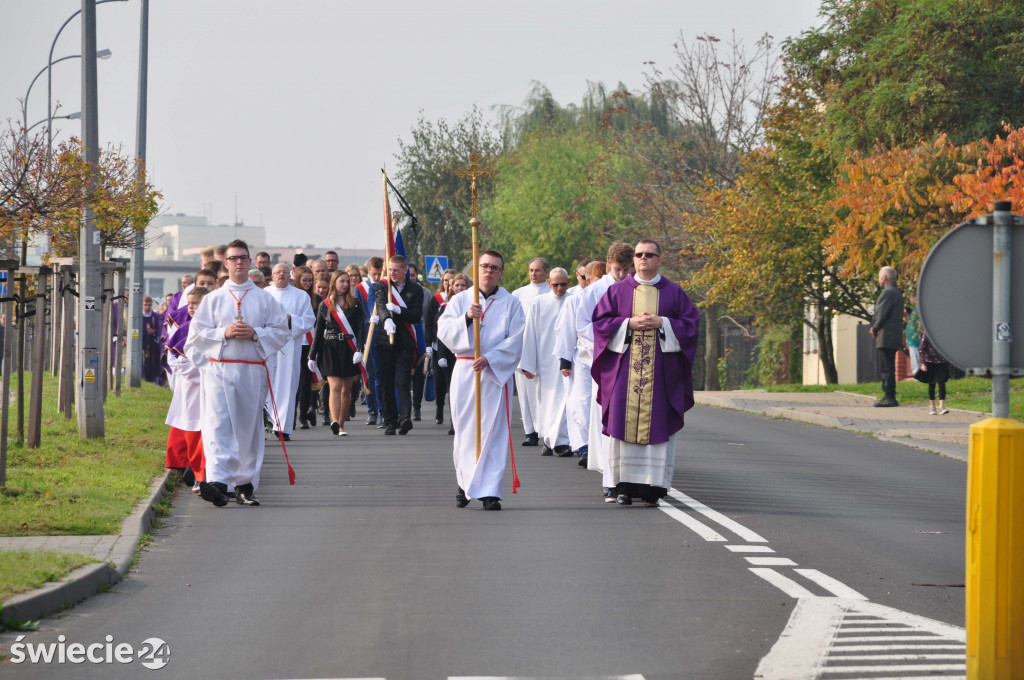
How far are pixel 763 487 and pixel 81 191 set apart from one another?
24.3 feet

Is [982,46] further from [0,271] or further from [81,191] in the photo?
[0,271]

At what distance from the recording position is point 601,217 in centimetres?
5156

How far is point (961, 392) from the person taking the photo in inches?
1056

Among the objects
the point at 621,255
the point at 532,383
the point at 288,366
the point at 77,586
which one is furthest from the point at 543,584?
the point at 288,366

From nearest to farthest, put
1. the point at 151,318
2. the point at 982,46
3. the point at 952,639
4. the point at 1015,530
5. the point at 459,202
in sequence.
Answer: the point at 1015,530
the point at 952,639
the point at 982,46
the point at 151,318
the point at 459,202

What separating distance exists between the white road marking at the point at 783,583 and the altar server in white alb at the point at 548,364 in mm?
7632

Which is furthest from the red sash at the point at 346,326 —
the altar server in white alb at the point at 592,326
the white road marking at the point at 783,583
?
the white road marking at the point at 783,583

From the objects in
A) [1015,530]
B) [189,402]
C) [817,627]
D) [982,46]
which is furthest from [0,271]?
[982,46]

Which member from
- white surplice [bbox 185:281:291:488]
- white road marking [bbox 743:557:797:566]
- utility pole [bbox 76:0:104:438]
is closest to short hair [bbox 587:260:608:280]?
white surplice [bbox 185:281:291:488]

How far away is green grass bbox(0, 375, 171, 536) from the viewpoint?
34.2ft

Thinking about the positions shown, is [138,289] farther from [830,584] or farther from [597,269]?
[830,584]

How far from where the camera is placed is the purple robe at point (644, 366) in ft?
40.7

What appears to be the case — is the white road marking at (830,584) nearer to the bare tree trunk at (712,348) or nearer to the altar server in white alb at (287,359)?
the altar server in white alb at (287,359)

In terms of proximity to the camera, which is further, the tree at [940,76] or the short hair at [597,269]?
the tree at [940,76]
